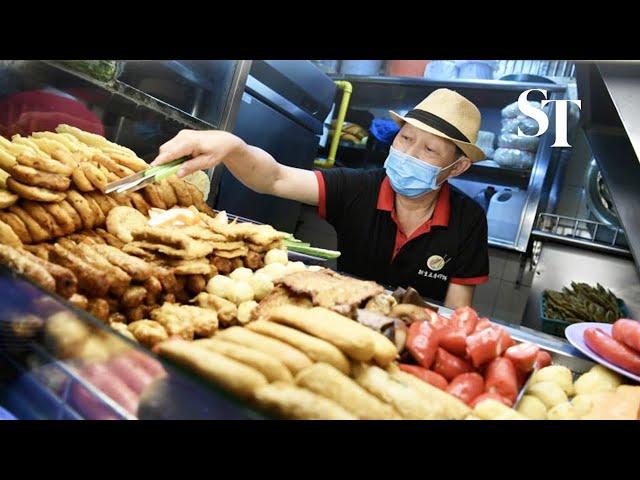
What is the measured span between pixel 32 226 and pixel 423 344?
133 centimetres

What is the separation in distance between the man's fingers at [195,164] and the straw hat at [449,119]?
135 centimetres

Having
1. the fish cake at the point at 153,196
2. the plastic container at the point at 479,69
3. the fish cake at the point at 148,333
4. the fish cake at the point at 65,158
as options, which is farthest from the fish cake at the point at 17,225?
the plastic container at the point at 479,69

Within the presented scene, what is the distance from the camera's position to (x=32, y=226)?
5.26ft

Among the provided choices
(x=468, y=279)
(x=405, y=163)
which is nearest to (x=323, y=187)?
(x=405, y=163)

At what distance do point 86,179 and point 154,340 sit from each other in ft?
2.87

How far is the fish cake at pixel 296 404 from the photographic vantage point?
0.85 metres

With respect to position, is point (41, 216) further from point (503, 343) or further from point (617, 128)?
point (617, 128)

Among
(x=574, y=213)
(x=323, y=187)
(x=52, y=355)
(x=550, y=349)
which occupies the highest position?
→ (x=574, y=213)

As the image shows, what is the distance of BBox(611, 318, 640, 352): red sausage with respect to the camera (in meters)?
1.56

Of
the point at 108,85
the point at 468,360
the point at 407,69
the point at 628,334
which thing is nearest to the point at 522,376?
the point at 468,360

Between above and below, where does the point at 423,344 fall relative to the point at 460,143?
below

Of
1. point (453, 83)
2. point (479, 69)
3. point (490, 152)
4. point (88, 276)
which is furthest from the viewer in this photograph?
point (453, 83)
